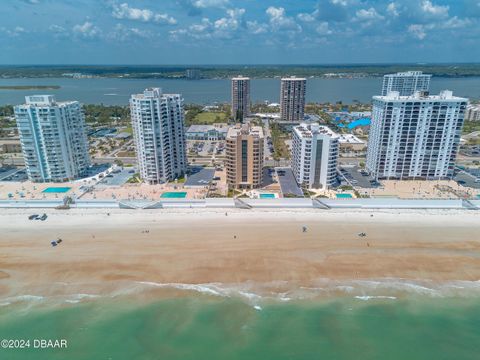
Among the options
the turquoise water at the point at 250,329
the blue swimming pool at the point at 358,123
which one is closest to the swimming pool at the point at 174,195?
the turquoise water at the point at 250,329

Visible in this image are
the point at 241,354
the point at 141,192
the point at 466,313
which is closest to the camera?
the point at 241,354

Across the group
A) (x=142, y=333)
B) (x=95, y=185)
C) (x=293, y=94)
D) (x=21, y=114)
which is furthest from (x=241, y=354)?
(x=293, y=94)

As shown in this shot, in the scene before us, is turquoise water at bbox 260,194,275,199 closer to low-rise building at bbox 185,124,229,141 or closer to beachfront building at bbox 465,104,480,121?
low-rise building at bbox 185,124,229,141

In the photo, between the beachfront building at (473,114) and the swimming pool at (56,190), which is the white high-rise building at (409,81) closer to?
the beachfront building at (473,114)

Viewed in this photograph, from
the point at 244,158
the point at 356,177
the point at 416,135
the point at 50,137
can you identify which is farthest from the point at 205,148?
the point at 416,135

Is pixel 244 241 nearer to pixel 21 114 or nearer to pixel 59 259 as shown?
pixel 59 259

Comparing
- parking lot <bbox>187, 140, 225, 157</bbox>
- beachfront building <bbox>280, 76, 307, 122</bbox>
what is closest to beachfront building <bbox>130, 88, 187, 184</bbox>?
parking lot <bbox>187, 140, 225, 157</bbox>
